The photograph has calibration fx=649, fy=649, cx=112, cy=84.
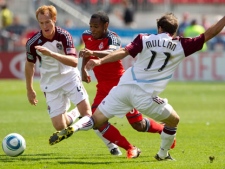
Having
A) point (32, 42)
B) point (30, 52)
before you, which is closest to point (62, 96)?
point (30, 52)

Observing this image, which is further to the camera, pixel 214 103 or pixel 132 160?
pixel 214 103

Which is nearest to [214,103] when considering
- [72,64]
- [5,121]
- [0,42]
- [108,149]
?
[5,121]

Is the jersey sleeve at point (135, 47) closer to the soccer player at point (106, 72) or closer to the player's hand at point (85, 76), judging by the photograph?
the soccer player at point (106, 72)

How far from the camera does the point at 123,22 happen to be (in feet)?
115

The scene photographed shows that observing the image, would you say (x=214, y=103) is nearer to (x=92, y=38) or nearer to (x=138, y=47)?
(x=92, y=38)

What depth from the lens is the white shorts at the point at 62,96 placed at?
10648 mm

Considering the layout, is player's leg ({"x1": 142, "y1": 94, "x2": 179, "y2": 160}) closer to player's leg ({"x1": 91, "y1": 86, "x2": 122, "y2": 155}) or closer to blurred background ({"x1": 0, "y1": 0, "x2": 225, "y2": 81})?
player's leg ({"x1": 91, "y1": 86, "x2": 122, "y2": 155})

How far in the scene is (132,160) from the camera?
9.77m

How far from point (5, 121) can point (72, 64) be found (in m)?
6.08

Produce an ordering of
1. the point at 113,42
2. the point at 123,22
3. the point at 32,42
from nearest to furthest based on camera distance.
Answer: the point at 32,42, the point at 113,42, the point at 123,22

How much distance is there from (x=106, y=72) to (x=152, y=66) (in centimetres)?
189

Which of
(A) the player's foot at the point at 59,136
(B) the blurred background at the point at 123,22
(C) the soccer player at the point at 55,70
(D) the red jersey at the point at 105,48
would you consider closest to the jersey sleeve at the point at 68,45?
(C) the soccer player at the point at 55,70

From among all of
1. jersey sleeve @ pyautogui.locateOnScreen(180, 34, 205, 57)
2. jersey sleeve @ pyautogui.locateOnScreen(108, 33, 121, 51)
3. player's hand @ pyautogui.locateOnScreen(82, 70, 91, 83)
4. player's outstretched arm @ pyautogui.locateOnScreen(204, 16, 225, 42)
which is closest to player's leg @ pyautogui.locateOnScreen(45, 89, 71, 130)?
player's hand @ pyautogui.locateOnScreen(82, 70, 91, 83)

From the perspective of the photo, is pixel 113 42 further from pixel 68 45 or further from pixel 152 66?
pixel 152 66
